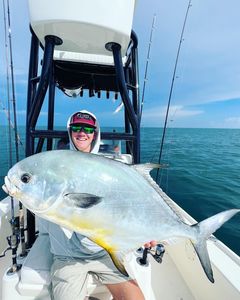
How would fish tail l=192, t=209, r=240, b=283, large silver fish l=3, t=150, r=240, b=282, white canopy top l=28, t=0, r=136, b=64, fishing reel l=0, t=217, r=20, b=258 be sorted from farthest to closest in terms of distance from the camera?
fishing reel l=0, t=217, r=20, b=258
white canopy top l=28, t=0, r=136, b=64
fish tail l=192, t=209, r=240, b=283
large silver fish l=3, t=150, r=240, b=282

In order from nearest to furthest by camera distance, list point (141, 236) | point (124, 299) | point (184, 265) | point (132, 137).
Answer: point (141, 236) < point (124, 299) < point (132, 137) < point (184, 265)

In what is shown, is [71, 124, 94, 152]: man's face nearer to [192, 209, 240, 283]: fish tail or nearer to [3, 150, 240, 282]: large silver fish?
[3, 150, 240, 282]: large silver fish

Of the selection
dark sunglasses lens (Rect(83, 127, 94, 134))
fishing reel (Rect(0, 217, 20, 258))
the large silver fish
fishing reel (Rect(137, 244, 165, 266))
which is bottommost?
fishing reel (Rect(137, 244, 165, 266))

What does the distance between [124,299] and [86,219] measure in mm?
1004

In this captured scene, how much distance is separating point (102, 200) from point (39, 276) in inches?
43.8

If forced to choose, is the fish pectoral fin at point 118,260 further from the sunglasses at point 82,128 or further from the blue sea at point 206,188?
the blue sea at point 206,188

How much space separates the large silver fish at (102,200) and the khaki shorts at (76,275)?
621 mm

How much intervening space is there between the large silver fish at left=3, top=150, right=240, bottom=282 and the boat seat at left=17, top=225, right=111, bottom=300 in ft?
2.90

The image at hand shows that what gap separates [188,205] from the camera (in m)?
5.64

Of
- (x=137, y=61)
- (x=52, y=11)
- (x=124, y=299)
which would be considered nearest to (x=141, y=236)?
(x=124, y=299)

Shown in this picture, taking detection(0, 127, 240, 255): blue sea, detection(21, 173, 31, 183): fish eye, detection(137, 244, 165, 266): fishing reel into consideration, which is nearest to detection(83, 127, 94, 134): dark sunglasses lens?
detection(21, 173, 31, 183): fish eye

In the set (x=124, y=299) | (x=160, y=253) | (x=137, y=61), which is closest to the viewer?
(x=124, y=299)

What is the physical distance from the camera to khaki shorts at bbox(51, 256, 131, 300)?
5.17ft

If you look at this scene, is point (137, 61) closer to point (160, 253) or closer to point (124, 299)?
point (160, 253)
